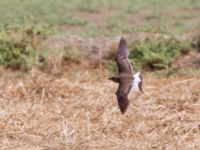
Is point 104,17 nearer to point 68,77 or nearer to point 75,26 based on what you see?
point 75,26

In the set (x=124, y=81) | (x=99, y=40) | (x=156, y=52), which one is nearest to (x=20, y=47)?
(x=99, y=40)

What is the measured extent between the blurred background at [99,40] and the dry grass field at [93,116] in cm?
113

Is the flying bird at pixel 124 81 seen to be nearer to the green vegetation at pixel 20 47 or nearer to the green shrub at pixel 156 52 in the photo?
the green shrub at pixel 156 52

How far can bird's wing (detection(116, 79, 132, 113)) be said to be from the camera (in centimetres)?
534

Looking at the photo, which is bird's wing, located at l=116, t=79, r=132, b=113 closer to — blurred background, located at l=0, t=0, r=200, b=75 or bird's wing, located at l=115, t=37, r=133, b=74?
bird's wing, located at l=115, t=37, r=133, b=74

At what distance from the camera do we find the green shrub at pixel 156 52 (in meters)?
8.69

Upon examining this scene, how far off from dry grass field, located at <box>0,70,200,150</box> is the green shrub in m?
1.08

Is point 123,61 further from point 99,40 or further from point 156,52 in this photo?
point 99,40

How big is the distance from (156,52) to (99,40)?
36.4 inches

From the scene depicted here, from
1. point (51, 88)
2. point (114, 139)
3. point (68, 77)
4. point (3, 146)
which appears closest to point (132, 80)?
point (114, 139)

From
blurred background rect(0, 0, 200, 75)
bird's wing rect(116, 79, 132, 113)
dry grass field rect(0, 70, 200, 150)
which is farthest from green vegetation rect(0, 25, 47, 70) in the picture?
bird's wing rect(116, 79, 132, 113)

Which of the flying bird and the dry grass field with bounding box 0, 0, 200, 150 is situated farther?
the dry grass field with bounding box 0, 0, 200, 150

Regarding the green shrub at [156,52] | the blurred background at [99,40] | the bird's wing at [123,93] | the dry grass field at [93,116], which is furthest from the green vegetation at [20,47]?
the bird's wing at [123,93]

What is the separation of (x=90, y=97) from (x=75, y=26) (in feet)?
14.1
